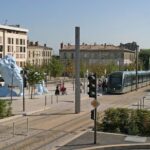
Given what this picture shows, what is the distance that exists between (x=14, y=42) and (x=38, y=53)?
1113 inches

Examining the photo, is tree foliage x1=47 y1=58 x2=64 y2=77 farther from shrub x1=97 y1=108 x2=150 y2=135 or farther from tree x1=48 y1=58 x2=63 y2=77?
shrub x1=97 y1=108 x2=150 y2=135

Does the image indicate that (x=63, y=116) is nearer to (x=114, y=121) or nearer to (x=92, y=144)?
(x=114, y=121)

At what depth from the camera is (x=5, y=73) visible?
162ft

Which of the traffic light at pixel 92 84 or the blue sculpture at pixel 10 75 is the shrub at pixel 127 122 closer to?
the traffic light at pixel 92 84

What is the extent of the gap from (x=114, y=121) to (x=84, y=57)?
433 ft

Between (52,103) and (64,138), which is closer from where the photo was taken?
(64,138)

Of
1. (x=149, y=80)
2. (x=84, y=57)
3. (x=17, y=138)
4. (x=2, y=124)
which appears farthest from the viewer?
(x=84, y=57)

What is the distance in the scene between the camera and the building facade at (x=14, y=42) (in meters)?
119

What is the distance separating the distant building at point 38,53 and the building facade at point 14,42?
45.1 feet

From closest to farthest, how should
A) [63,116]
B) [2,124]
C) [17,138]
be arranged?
[17,138]
[2,124]
[63,116]

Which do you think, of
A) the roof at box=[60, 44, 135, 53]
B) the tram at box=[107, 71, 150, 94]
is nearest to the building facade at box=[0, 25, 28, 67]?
the roof at box=[60, 44, 135, 53]

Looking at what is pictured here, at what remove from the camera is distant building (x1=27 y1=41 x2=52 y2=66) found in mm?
149000

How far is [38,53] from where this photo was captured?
502ft

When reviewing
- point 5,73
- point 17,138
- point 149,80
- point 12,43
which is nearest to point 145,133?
point 17,138
